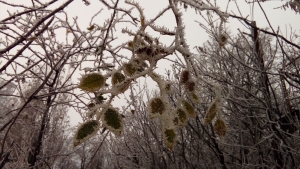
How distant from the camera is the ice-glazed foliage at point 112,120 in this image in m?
0.45

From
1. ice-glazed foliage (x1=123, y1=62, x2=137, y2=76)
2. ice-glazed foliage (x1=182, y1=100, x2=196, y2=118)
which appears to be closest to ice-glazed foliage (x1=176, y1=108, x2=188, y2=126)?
ice-glazed foliage (x1=182, y1=100, x2=196, y2=118)

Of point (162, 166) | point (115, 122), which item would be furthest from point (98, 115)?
point (162, 166)

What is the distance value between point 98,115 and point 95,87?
2.0 inches

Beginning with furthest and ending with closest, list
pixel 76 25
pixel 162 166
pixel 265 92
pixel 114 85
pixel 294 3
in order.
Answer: pixel 162 166, pixel 265 92, pixel 294 3, pixel 76 25, pixel 114 85

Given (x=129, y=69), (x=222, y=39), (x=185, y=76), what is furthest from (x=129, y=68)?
(x=222, y=39)

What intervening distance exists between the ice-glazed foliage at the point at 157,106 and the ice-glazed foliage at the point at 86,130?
10 centimetres

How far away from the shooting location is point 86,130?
456 mm

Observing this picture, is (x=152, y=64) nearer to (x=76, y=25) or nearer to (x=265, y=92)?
(x=76, y=25)

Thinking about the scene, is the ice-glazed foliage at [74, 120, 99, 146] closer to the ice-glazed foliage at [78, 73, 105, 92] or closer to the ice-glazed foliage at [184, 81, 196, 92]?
the ice-glazed foliage at [78, 73, 105, 92]

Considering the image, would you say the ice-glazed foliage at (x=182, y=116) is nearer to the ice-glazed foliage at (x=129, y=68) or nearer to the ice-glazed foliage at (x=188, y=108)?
the ice-glazed foliage at (x=188, y=108)

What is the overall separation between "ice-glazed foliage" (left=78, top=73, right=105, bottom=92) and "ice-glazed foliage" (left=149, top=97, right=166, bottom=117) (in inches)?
3.7

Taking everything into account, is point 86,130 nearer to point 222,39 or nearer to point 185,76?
point 185,76

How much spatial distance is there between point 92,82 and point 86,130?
8 centimetres

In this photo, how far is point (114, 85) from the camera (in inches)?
17.4
